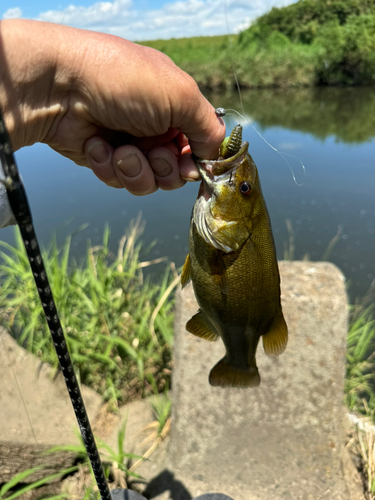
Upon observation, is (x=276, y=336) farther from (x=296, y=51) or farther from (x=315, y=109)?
(x=296, y=51)

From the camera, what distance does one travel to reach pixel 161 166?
174 centimetres

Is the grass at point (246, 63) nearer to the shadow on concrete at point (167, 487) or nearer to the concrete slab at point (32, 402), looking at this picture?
the concrete slab at point (32, 402)

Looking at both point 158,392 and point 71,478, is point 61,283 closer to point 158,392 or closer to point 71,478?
point 158,392

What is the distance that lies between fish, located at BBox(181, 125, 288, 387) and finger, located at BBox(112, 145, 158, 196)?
34cm

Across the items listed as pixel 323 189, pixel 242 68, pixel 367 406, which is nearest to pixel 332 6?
pixel 242 68

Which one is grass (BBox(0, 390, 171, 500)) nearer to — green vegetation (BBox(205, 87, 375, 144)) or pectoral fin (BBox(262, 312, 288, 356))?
pectoral fin (BBox(262, 312, 288, 356))

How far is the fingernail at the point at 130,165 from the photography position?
1.68m

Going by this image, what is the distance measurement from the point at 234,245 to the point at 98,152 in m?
0.78

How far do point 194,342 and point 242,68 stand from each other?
1705 centimetres

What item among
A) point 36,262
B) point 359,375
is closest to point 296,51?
point 359,375

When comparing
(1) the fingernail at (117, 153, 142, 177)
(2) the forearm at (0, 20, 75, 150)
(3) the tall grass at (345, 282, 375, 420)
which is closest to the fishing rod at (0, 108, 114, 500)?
(2) the forearm at (0, 20, 75, 150)

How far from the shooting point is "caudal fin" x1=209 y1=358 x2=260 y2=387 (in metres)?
1.66

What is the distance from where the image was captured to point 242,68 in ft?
56.6

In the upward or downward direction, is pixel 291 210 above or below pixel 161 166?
below
